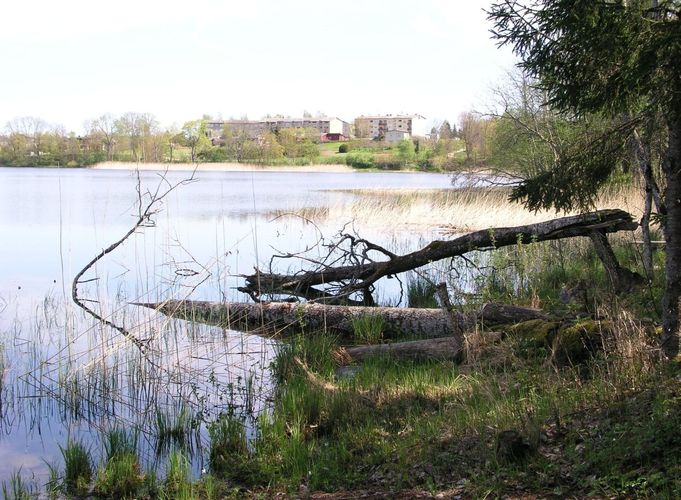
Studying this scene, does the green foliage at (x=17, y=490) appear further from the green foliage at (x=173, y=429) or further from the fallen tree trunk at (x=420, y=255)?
the fallen tree trunk at (x=420, y=255)

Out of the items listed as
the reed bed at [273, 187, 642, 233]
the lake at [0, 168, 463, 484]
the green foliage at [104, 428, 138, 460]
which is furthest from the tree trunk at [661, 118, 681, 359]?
the reed bed at [273, 187, 642, 233]

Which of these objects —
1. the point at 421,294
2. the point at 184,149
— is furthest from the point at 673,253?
the point at 184,149

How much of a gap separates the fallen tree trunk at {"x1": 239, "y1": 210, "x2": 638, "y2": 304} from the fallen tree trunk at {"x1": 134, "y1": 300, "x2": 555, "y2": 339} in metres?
0.32

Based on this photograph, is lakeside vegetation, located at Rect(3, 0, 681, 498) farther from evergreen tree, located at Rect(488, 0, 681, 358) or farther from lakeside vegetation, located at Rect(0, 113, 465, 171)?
lakeside vegetation, located at Rect(0, 113, 465, 171)

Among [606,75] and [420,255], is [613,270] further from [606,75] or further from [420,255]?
[606,75]

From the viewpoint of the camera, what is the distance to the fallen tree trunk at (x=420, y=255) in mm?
9195

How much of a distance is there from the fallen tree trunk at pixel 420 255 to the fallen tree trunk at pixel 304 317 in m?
0.32

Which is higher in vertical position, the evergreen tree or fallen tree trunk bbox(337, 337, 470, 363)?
the evergreen tree

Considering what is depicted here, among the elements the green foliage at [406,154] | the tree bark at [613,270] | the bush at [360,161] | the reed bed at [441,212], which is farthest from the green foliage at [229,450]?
the bush at [360,161]

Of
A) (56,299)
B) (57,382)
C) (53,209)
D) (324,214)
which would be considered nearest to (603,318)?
(57,382)

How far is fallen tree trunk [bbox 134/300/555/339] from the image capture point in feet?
30.4

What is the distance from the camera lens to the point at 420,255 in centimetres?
1069

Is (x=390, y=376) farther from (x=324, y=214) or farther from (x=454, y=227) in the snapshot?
(x=324, y=214)

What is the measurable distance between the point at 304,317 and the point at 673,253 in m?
5.81
